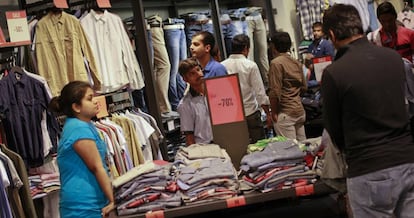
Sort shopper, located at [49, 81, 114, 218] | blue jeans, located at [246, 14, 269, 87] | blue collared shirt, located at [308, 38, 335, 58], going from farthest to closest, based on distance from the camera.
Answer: blue jeans, located at [246, 14, 269, 87] → blue collared shirt, located at [308, 38, 335, 58] → shopper, located at [49, 81, 114, 218]

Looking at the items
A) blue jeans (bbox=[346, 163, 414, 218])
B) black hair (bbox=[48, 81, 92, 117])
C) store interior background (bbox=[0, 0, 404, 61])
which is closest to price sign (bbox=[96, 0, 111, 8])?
store interior background (bbox=[0, 0, 404, 61])

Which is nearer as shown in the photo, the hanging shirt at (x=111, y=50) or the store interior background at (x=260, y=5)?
the hanging shirt at (x=111, y=50)

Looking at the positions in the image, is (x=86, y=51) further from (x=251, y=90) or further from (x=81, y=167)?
(x=81, y=167)

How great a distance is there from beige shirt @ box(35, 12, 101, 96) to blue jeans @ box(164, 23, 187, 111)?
1.31 meters

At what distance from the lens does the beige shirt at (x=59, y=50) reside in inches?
172

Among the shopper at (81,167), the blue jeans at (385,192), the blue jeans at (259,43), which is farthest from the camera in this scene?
the blue jeans at (259,43)

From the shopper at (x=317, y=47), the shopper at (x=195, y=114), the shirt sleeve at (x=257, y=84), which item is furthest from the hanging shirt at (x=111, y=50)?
the shopper at (x=317, y=47)

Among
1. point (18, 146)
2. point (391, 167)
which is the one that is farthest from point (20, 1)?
point (391, 167)

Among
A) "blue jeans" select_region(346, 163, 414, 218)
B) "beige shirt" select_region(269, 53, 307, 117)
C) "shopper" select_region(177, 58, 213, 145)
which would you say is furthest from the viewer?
"beige shirt" select_region(269, 53, 307, 117)

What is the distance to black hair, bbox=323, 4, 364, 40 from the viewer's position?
2.30 meters

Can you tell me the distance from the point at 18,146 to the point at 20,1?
149 cm

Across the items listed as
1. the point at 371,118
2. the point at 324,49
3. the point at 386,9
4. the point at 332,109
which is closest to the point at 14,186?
the point at 332,109

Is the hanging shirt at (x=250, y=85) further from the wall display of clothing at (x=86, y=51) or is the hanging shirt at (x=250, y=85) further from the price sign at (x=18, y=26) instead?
the price sign at (x=18, y=26)

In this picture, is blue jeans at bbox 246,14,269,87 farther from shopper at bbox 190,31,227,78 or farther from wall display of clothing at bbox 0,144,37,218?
wall display of clothing at bbox 0,144,37,218
